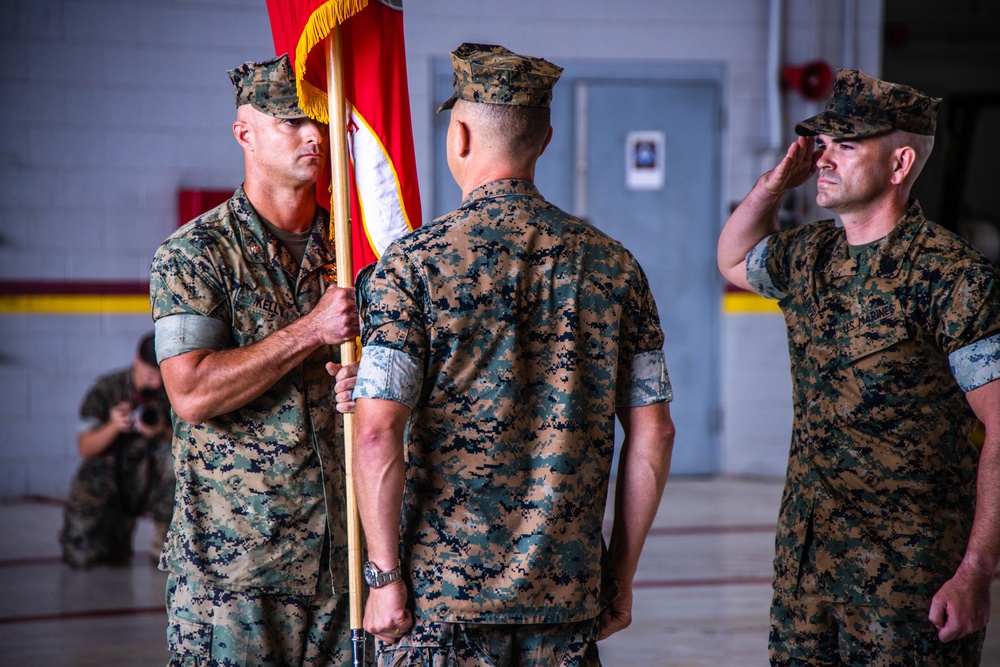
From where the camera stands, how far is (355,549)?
2049 millimetres

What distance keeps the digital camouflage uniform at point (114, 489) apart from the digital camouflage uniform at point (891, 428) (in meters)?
3.32

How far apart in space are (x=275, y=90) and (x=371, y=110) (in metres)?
0.22

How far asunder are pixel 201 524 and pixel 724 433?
5169 millimetres

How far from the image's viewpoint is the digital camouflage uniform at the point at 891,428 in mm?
2078

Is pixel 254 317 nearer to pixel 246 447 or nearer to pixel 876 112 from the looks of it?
pixel 246 447

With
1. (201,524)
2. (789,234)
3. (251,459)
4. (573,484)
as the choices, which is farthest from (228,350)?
(789,234)

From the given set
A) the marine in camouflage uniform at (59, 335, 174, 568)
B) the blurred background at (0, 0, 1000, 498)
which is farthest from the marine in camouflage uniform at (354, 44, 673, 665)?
the blurred background at (0, 0, 1000, 498)

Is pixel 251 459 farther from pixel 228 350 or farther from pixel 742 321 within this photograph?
pixel 742 321

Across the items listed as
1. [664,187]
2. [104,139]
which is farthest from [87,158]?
[664,187]

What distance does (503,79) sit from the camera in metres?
1.67

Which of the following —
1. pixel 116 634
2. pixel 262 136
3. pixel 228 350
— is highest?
pixel 262 136

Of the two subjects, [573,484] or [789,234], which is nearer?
[573,484]

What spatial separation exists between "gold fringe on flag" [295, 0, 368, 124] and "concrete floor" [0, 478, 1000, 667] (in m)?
2.09

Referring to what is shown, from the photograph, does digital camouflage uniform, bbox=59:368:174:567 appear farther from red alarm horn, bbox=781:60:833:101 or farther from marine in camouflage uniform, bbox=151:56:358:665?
red alarm horn, bbox=781:60:833:101
